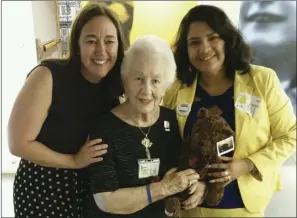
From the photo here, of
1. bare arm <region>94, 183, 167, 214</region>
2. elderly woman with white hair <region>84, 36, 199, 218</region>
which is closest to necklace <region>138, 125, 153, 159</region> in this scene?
elderly woman with white hair <region>84, 36, 199, 218</region>

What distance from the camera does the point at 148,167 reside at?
1.14 metres

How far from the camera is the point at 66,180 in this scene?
1.21 meters

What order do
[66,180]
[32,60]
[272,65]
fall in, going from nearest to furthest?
1. [66,180]
2. [32,60]
3. [272,65]

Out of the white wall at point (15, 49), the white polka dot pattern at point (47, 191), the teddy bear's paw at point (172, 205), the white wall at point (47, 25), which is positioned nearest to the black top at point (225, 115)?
the teddy bear's paw at point (172, 205)

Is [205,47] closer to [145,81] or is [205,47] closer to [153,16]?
[145,81]

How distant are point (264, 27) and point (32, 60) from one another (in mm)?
1105

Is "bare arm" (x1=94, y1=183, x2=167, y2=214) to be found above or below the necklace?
below

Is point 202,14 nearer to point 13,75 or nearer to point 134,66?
point 134,66

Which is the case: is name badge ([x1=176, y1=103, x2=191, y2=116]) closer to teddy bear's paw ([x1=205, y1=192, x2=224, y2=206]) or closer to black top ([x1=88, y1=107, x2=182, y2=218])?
black top ([x1=88, y1=107, x2=182, y2=218])

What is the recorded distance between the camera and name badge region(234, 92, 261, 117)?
1264mm

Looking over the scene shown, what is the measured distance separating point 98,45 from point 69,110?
9.2 inches

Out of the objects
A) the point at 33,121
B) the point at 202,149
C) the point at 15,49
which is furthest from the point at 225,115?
the point at 15,49

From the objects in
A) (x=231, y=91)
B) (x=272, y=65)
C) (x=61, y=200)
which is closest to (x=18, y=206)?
(x=61, y=200)

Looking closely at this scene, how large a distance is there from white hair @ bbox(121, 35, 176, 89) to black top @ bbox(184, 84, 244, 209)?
Answer: 0.67 feet
